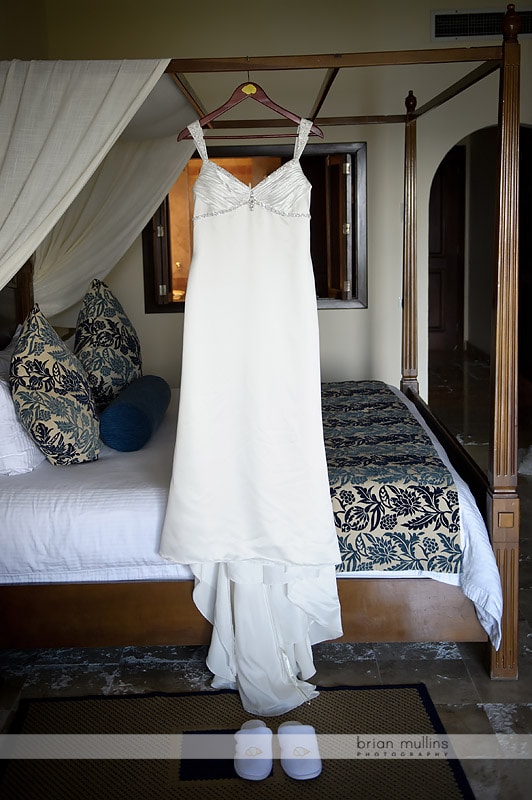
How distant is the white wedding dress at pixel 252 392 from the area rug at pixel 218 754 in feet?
0.52

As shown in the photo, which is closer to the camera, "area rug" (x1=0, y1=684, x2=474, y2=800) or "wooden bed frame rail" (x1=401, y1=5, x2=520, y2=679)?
"area rug" (x1=0, y1=684, x2=474, y2=800)

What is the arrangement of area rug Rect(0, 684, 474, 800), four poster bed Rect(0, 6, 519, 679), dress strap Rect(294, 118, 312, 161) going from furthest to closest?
1. four poster bed Rect(0, 6, 519, 679)
2. dress strap Rect(294, 118, 312, 161)
3. area rug Rect(0, 684, 474, 800)

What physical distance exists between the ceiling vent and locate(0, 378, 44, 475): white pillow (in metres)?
3.96

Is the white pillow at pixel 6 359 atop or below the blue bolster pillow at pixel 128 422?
atop

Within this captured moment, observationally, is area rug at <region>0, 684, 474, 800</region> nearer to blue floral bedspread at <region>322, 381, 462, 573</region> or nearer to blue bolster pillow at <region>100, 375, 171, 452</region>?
blue floral bedspread at <region>322, 381, 462, 573</region>

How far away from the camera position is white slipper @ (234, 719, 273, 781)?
215cm

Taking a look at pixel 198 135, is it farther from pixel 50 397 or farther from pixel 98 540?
pixel 98 540

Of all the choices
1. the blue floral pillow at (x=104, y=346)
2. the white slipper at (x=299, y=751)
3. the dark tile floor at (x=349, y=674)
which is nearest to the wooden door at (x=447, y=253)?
the blue floral pillow at (x=104, y=346)

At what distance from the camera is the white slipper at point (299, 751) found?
2137mm

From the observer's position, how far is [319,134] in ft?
8.09

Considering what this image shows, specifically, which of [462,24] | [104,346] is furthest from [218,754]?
[462,24]

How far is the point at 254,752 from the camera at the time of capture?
2.20 metres

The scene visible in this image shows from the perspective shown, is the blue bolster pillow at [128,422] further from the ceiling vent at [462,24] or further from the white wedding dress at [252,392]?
the ceiling vent at [462,24]

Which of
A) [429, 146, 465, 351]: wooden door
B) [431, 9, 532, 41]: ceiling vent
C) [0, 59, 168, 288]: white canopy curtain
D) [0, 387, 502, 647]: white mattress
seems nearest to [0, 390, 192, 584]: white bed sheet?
[0, 387, 502, 647]: white mattress
